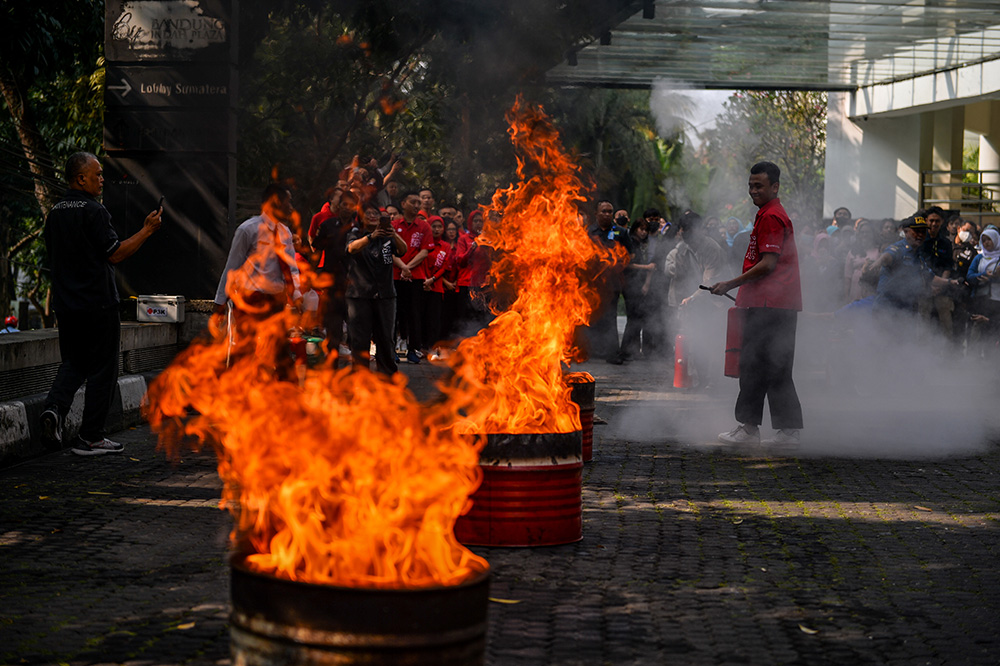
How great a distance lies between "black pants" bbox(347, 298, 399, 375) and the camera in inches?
431

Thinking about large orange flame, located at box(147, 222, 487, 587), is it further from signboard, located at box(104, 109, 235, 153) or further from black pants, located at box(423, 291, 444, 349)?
black pants, located at box(423, 291, 444, 349)

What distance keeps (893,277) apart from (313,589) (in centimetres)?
1224

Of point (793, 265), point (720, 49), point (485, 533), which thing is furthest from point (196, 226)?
point (720, 49)

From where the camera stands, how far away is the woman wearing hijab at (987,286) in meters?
15.7

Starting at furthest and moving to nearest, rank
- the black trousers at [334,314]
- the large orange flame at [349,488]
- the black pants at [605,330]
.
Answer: the black pants at [605,330] → the black trousers at [334,314] → the large orange flame at [349,488]

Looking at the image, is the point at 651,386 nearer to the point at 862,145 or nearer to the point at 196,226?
the point at 196,226

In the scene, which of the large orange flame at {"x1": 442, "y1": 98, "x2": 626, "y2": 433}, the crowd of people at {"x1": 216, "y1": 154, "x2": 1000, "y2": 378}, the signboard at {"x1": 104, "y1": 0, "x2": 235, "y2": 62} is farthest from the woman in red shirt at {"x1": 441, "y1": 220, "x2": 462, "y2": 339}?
the large orange flame at {"x1": 442, "y1": 98, "x2": 626, "y2": 433}

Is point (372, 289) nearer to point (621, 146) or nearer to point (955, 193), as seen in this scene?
point (955, 193)

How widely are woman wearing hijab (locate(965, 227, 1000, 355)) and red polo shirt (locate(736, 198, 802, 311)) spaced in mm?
7858

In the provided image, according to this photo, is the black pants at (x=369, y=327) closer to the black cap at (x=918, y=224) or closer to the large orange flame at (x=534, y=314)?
the large orange flame at (x=534, y=314)

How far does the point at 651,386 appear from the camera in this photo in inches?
549

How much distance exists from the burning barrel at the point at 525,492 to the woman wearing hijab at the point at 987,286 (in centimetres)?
1182

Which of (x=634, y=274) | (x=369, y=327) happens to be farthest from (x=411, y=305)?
(x=369, y=327)

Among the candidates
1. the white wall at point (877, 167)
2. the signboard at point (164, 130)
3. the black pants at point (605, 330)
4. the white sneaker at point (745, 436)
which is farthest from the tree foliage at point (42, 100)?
the white wall at point (877, 167)
